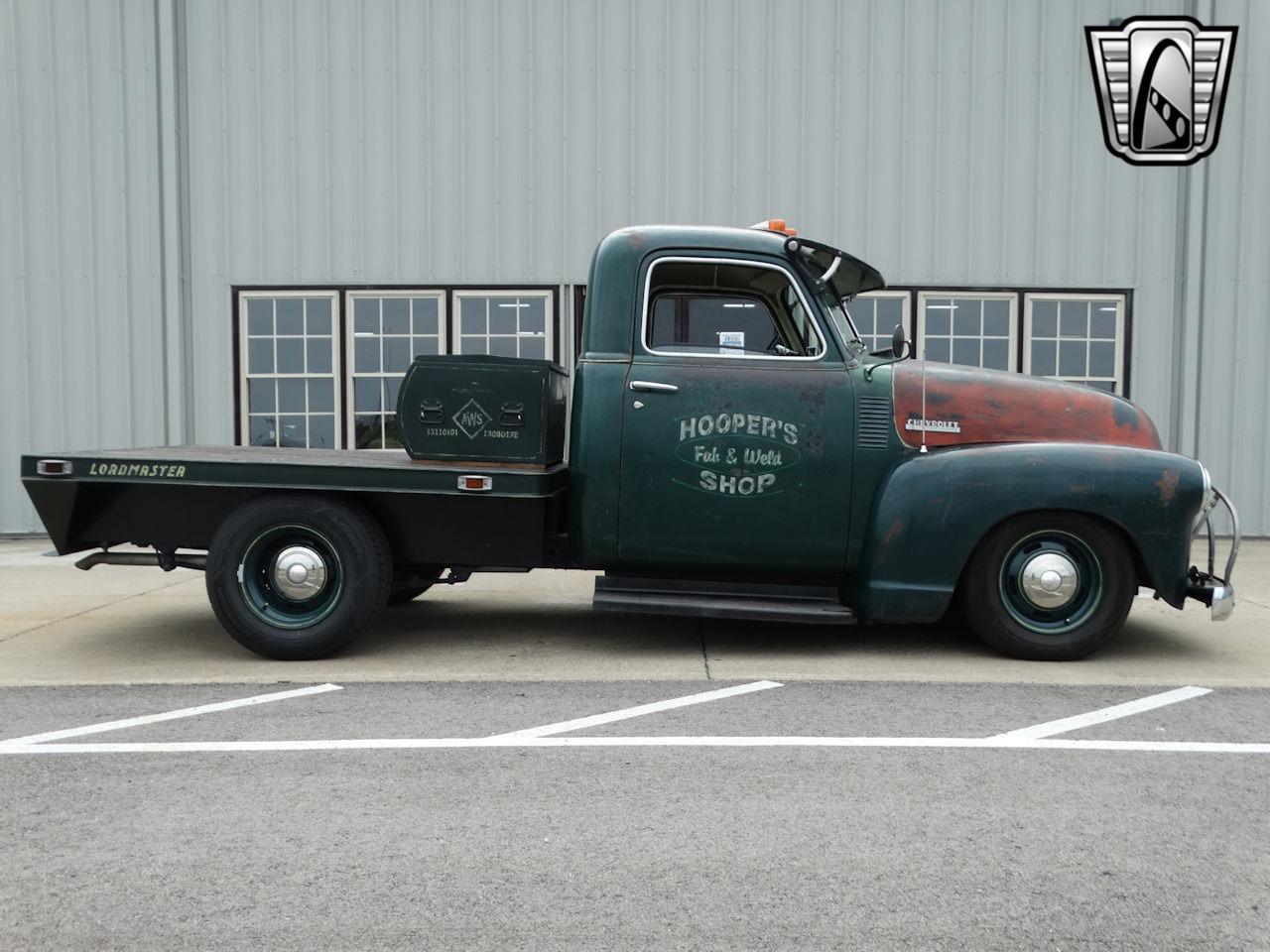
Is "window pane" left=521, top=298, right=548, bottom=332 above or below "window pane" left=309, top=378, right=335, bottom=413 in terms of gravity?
above

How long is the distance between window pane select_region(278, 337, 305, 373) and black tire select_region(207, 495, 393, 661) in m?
6.13

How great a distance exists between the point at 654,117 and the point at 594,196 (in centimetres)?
102

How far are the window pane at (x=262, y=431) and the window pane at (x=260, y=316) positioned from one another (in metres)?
0.91

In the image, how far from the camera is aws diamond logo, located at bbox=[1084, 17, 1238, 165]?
10867 mm

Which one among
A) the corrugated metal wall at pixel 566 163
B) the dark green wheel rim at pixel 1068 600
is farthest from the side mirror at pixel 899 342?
the corrugated metal wall at pixel 566 163

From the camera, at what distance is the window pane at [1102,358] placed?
11.1 m

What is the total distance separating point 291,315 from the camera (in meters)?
11.1

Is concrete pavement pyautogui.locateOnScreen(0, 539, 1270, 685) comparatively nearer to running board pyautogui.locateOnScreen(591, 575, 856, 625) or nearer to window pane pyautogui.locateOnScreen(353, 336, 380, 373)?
running board pyautogui.locateOnScreen(591, 575, 856, 625)

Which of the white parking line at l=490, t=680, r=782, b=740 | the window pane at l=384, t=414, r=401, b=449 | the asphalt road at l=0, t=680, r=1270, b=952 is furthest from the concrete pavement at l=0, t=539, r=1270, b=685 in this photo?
the window pane at l=384, t=414, r=401, b=449

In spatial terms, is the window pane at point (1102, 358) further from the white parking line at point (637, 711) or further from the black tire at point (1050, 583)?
the white parking line at point (637, 711)

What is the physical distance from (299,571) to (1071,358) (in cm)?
865

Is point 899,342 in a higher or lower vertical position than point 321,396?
higher

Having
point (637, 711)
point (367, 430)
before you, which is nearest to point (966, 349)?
point (367, 430)

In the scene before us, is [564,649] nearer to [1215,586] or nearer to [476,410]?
[476,410]
